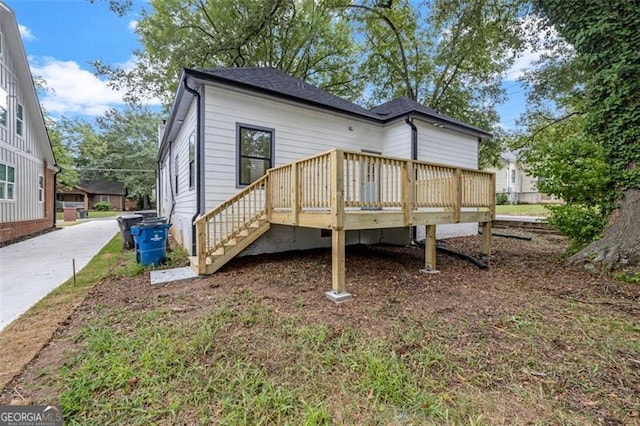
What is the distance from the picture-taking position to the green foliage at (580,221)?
5.49m

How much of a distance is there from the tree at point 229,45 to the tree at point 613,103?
30.1 feet

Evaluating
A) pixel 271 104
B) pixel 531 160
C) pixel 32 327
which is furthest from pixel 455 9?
pixel 32 327

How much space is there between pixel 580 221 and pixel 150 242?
8687 mm

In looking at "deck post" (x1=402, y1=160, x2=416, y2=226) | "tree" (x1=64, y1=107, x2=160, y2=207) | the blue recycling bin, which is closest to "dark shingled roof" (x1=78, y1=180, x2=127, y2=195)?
"tree" (x1=64, y1=107, x2=160, y2=207)

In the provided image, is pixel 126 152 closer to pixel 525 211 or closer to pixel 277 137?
pixel 277 137

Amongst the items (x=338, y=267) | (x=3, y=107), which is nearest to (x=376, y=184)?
(x=338, y=267)

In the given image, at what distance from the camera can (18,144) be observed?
10.1m

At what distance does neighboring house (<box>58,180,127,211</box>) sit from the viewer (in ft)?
110

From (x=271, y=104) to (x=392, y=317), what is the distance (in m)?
5.50

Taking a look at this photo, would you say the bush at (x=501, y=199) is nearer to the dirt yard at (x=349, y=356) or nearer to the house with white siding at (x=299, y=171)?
the house with white siding at (x=299, y=171)

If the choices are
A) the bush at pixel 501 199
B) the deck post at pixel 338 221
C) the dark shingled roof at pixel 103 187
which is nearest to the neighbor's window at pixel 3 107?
the deck post at pixel 338 221

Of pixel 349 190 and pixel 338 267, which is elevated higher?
pixel 349 190

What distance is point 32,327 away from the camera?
3250 millimetres

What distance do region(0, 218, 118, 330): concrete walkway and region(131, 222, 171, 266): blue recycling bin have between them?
48.4 inches
